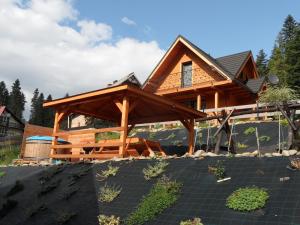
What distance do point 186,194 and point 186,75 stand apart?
2100 cm

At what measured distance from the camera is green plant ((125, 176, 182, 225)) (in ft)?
25.0

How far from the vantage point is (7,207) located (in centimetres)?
1022

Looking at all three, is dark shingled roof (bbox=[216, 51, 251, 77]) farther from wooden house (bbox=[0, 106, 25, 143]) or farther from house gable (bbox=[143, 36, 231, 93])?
wooden house (bbox=[0, 106, 25, 143])

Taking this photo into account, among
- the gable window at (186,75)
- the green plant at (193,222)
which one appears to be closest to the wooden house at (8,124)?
the gable window at (186,75)

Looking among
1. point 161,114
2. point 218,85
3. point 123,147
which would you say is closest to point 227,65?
point 218,85

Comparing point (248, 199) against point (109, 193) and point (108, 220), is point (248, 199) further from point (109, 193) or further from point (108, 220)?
point (109, 193)

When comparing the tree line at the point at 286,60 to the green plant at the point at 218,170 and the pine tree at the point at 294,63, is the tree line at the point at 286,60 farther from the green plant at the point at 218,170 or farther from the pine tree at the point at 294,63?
the green plant at the point at 218,170

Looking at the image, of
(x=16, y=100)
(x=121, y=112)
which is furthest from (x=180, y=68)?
(x=16, y=100)

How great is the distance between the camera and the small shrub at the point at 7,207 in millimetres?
9963

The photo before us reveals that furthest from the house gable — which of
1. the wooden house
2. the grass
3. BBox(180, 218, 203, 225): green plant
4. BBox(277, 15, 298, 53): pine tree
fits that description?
BBox(277, 15, 298, 53): pine tree

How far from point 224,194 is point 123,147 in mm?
5185

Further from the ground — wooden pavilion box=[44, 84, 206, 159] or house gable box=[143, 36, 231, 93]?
house gable box=[143, 36, 231, 93]

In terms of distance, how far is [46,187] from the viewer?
35.6 ft

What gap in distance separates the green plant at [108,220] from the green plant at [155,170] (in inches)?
69.9
